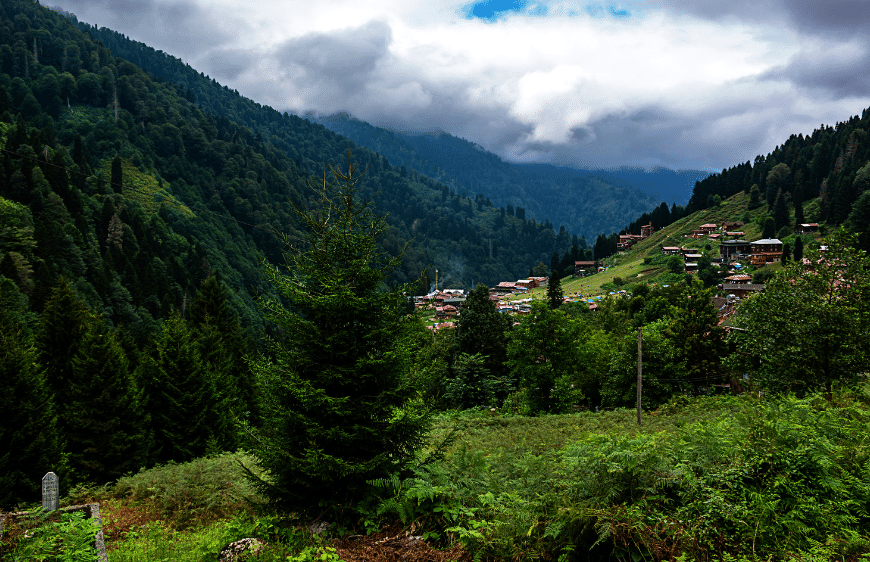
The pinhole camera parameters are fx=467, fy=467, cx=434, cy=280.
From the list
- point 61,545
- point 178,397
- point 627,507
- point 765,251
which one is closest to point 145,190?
point 178,397

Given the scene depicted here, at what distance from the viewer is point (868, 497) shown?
21.4 feet

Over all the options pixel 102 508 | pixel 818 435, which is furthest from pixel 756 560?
pixel 102 508

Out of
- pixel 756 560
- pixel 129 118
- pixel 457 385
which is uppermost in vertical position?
pixel 129 118

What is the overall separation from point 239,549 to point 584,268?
177408 millimetres

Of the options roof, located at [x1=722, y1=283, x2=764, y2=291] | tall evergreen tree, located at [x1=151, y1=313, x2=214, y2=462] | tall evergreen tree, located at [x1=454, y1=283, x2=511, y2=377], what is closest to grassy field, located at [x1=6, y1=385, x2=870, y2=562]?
tall evergreen tree, located at [x1=151, y1=313, x2=214, y2=462]

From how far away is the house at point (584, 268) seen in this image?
559ft

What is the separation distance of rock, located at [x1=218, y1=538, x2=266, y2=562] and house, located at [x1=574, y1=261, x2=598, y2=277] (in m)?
172

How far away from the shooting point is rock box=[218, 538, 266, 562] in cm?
743

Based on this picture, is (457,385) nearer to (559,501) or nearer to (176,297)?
(559,501)

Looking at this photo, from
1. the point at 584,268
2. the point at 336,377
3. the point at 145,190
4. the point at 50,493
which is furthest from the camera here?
the point at 584,268

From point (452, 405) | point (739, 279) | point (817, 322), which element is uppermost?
point (817, 322)

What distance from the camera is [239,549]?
7594 mm

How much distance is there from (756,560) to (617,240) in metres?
195

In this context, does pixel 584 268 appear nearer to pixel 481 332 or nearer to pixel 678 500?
pixel 481 332
